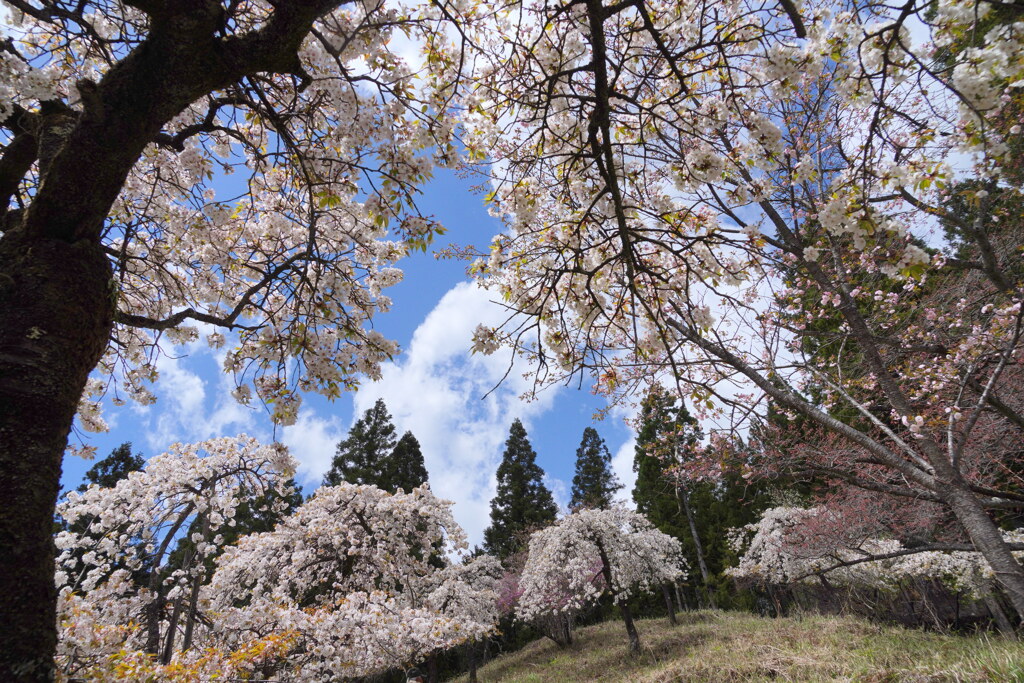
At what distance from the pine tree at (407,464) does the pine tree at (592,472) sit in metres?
7.98

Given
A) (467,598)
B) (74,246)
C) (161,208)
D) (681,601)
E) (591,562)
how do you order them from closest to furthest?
(74,246) < (161,208) < (591,562) < (467,598) < (681,601)

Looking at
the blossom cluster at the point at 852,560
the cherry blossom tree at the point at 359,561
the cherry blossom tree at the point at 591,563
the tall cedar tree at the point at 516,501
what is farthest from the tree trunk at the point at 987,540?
the tall cedar tree at the point at 516,501

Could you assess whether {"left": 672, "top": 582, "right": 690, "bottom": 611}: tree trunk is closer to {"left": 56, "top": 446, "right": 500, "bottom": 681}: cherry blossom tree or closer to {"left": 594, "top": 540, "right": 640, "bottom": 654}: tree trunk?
{"left": 594, "top": 540, "right": 640, "bottom": 654}: tree trunk

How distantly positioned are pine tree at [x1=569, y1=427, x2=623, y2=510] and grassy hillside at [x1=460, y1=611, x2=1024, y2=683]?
869cm

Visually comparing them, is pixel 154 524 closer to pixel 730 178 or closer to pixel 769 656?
pixel 730 178

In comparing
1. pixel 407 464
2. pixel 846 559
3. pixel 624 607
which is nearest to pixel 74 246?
pixel 624 607

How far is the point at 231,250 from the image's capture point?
3.90 m

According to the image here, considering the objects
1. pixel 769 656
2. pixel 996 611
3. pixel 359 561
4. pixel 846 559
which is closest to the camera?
pixel 769 656

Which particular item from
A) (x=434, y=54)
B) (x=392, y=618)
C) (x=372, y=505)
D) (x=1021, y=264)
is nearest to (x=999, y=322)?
(x=1021, y=264)

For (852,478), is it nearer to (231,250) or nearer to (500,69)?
(500,69)

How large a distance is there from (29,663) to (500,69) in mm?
3788

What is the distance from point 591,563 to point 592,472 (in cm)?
1177

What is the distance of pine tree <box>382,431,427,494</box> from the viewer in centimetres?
2180

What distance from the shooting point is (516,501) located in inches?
918
